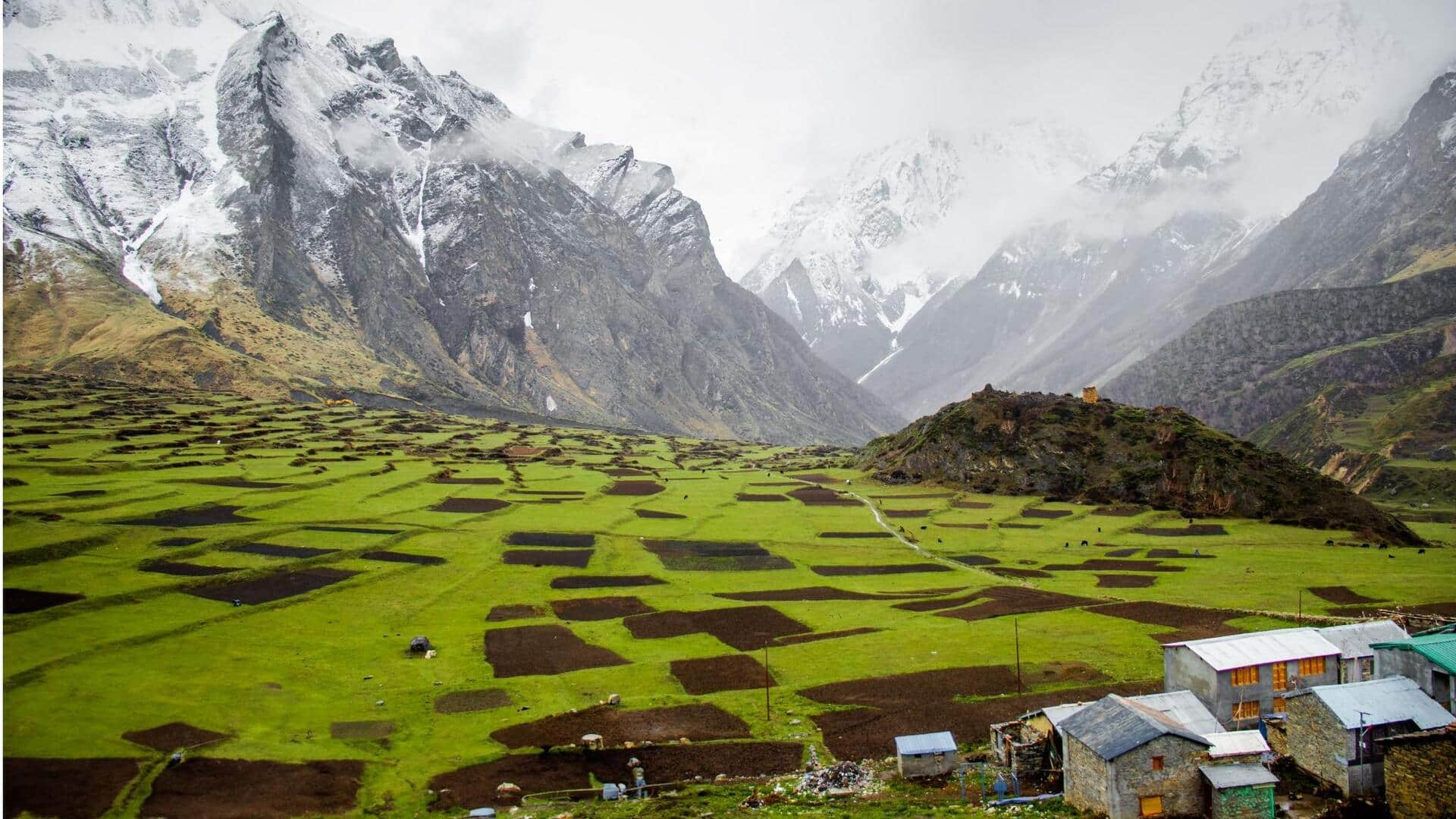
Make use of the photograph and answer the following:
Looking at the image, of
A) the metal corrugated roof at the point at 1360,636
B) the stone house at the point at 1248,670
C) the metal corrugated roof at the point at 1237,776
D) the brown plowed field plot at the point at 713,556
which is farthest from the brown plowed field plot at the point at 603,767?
the brown plowed field plot at the point at 713,556

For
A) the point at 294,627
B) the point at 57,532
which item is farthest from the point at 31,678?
the point at 57,532

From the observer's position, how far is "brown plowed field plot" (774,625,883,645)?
6762 centimetres

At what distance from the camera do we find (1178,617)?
7169 centimetres

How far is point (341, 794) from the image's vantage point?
41.6 m

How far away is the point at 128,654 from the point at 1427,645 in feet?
236

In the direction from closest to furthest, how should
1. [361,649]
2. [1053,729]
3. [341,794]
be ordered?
1. [341,794]
2. [1053,729]
3. [361,649]

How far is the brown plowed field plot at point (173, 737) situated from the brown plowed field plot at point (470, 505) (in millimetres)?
66302

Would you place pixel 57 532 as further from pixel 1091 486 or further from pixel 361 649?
pixel 1091 486

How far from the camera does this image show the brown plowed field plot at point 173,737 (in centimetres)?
4453

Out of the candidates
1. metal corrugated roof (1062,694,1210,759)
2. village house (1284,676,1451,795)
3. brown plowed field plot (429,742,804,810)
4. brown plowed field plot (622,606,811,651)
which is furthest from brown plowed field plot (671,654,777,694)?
village house (1284,676,1451,795)

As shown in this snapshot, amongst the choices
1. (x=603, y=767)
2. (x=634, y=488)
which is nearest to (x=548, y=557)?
(x=603, y=767)

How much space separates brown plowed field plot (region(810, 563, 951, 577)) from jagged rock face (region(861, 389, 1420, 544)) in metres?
60.4

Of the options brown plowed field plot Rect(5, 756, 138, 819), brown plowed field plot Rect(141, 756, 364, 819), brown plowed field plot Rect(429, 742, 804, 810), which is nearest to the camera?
brown plowed field plot Rect(5, 756, 138, 819)

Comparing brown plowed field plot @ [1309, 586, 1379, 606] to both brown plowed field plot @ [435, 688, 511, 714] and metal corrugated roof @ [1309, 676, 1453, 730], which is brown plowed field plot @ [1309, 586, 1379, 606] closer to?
Answer: metal corrugated roof @ [1309, 676, 1453, 730]
